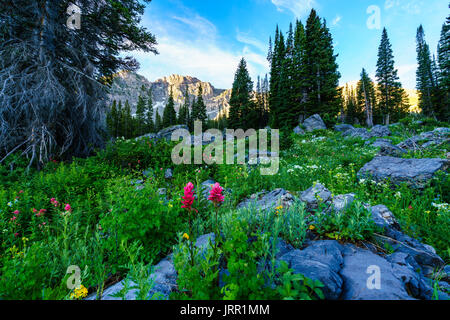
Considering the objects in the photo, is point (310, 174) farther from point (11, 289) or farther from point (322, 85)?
point (322, 85)

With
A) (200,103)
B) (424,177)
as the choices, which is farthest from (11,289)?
(200,103)

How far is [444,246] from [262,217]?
8.37ft

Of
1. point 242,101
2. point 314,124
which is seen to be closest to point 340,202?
point 314,124

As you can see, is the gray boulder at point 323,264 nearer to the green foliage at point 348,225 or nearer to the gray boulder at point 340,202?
the green foliage at point 348,225

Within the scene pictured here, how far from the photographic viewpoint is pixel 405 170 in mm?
4297

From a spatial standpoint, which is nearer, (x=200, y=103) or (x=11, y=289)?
(x=11, y=289)

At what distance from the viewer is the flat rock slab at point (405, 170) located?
3973mm

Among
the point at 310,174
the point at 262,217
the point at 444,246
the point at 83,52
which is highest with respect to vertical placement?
the point at 83,52

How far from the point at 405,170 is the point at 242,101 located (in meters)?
38.9

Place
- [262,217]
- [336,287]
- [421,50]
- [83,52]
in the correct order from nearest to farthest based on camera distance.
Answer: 1. [336,287]
2. [262,217]
3. [83,52]
4. [421,50]

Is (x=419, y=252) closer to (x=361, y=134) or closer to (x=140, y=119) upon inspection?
(x=361, y=134)

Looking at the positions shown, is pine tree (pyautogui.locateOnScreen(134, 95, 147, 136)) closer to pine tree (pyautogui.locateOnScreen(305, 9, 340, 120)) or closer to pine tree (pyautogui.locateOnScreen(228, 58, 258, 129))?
pine tree (pyautogui.locateOnScreen(228, 58, 258, 129))

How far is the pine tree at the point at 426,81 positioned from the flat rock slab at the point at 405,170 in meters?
51.6
